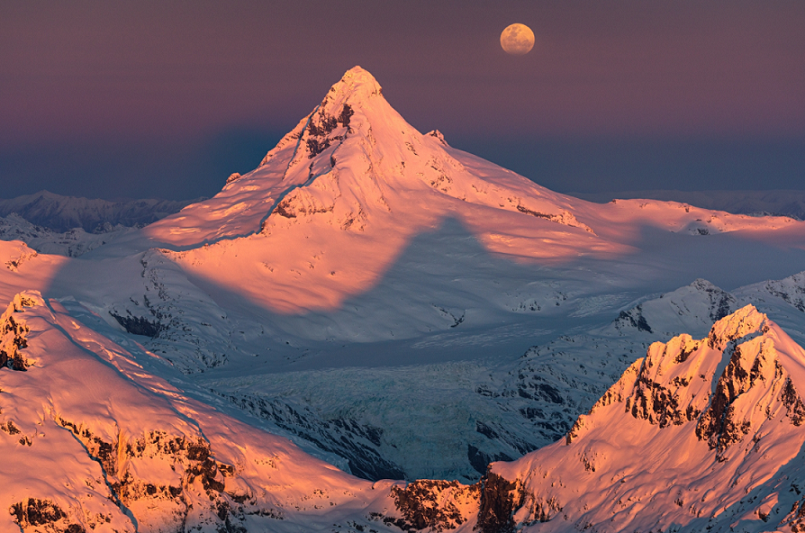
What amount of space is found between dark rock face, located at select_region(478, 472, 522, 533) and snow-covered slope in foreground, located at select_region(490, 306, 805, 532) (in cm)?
34

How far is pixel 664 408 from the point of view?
336ft

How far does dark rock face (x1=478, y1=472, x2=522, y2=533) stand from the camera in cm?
11131

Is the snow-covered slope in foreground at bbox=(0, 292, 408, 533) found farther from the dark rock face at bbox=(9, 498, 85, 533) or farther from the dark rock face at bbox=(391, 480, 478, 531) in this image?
the dark rock face at bbox=(391, 480, 478, 531)

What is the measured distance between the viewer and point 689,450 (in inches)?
3748

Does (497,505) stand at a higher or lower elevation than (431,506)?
higher

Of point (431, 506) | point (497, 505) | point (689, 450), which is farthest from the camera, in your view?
point (431, 506)

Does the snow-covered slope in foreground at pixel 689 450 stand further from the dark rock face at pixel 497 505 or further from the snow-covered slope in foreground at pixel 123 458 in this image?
the snow-covered slope in foreground at pixel 123 458

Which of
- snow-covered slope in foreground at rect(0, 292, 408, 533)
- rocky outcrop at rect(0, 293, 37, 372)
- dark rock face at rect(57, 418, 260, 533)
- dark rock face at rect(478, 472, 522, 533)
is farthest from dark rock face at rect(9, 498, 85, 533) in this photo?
dark rock face at rect(478, 472, 522, 533)

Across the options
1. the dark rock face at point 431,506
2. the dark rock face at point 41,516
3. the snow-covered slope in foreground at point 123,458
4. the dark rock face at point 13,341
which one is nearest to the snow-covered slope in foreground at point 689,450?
the dark rock face at point 431,506

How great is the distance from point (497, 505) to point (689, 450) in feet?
88.8

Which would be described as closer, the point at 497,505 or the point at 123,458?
the point at 123,458

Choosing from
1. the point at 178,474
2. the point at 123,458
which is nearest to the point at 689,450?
the point at 178,474

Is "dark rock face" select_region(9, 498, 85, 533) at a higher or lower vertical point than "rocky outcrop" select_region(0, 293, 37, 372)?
lower

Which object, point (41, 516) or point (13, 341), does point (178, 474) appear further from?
point (13, 341)
